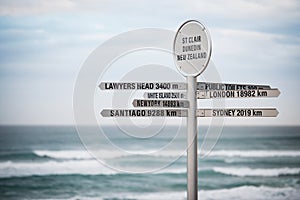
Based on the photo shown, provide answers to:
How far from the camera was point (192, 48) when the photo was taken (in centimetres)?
257

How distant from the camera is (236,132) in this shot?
11.4 meters

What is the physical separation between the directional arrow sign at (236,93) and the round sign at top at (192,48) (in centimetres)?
11

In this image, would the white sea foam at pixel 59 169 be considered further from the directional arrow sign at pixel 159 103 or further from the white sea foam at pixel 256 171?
the directional arrow sign at pixel 159 103

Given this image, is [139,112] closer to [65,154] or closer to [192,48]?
[192,48]

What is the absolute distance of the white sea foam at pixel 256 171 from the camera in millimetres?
9102

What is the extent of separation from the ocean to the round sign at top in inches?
188

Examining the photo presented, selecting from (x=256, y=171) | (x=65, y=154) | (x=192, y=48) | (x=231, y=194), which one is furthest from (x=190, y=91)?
(x=65, y=154)

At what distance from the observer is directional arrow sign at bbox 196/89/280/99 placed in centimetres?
244

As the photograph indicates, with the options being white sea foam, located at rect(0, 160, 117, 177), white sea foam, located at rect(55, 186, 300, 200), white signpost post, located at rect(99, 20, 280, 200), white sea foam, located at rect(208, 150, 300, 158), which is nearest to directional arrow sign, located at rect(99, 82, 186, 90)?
white signpost post, located at rect(99, 20, 280, 200)

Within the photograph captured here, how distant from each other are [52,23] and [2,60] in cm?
103

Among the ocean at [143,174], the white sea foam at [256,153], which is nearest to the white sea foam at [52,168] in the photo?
the ocean at [143,174]

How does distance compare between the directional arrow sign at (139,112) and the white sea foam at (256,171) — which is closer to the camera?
the directional arrow sign at (139,112)

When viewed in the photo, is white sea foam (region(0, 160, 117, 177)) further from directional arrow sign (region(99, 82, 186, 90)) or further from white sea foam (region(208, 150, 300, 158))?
directional arrow sign (region(99, 82, 186, 90))

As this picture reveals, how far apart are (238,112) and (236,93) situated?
0.30ft
